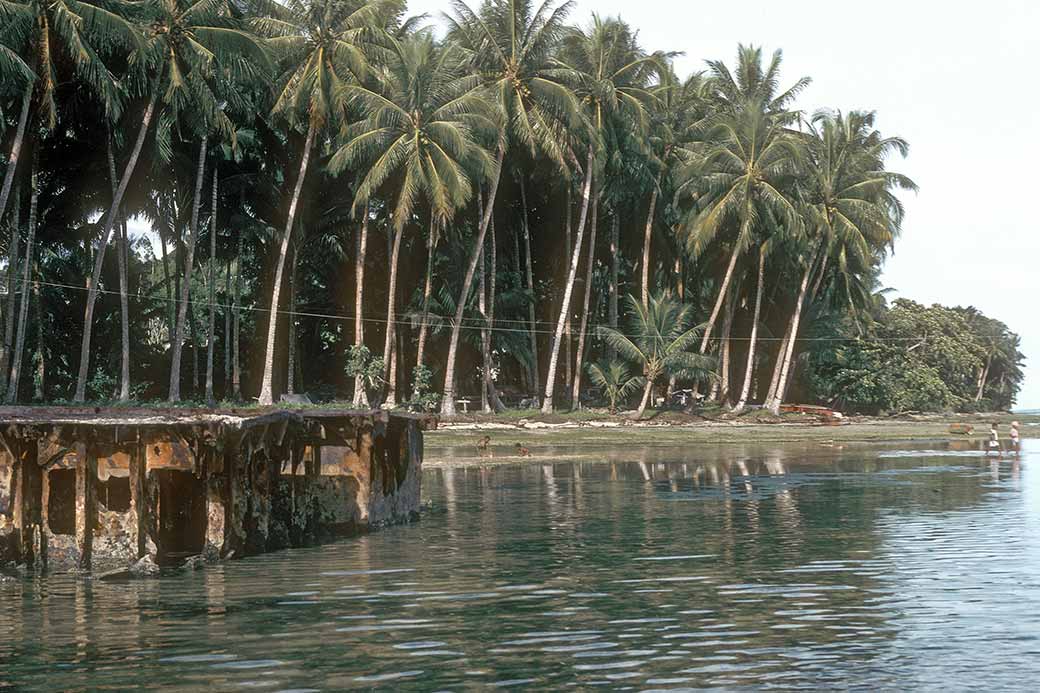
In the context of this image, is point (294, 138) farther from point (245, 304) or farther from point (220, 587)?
point (220, 587)

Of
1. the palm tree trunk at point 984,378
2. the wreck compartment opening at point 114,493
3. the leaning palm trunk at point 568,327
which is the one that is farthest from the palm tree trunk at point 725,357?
the wreck compartment opening at point 114,493

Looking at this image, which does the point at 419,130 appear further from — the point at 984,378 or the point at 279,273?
the point at 984,378

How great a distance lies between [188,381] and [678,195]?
27.1m

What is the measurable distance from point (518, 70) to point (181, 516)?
41.4 meters

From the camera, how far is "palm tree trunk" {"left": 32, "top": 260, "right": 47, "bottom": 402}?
188 ft

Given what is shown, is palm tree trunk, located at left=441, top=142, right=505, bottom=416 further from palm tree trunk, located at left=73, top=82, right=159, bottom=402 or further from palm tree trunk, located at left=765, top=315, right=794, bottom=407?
palm tree trunk, located at left=765, top=315, right=794, bottom=407

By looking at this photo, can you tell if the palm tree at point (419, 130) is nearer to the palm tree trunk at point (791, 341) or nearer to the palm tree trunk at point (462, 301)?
the palm tree trunk at point (462, 301)

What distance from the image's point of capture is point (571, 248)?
7112 cm

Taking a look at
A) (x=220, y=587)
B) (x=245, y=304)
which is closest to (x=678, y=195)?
(x=245, y=304)

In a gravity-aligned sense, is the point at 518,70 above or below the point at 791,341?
above

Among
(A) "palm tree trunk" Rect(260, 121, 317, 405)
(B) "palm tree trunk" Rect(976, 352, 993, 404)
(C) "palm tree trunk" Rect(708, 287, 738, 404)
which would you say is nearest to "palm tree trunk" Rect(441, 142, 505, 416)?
(A) "palm tree trunk" Rect(260, 121, 317, 405)

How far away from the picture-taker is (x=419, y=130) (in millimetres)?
55688

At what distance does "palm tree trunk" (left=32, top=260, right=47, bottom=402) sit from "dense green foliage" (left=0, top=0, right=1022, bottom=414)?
0.74 feet

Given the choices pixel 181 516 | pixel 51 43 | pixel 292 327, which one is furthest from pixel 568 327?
pixel 181 516
